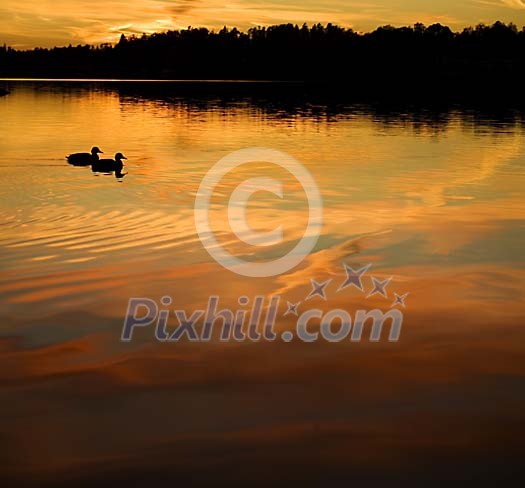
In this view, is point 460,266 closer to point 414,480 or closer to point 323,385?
point 323,385

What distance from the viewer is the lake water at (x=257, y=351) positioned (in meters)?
7.36

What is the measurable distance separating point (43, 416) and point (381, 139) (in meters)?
36.6

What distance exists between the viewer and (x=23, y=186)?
2480cm

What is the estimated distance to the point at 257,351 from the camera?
391 inches

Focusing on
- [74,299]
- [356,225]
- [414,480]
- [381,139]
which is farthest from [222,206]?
[381,139]
